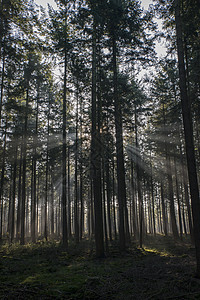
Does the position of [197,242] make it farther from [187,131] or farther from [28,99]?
[28,99]

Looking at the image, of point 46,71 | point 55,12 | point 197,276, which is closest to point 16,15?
point 46,71

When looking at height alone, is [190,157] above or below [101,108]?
below

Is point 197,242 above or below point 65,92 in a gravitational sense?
below

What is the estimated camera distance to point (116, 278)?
23.4ft

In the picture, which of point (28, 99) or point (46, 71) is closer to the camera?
point (46, 71)

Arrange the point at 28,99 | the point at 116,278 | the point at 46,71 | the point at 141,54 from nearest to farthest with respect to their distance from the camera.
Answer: the point at 116,278 < the point at 46,71 < the point at 141,54 < the point at 28,99

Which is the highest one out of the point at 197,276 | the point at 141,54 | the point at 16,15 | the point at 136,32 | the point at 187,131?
the point at 136,32

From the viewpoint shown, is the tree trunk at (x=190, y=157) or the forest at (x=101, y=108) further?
the tree trunk at (x=190, y=157)

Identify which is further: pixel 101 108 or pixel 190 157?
pixel 101 108

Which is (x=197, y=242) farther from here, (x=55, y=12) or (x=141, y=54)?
(x=55, y=12)

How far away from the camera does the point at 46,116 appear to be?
72.6ft

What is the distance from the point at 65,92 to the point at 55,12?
5.45 metres

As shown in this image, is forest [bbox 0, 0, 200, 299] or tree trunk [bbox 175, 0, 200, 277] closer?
forest [bbox 0, 0, 200, 299]

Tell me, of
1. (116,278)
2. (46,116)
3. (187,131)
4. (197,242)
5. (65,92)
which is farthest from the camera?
(46,116)
